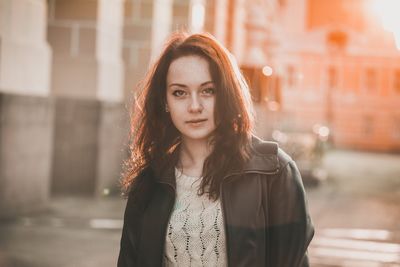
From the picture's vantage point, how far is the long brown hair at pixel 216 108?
9.37 feet

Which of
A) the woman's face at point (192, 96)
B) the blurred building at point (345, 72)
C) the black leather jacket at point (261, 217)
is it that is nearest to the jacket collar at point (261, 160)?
the black leather jacket at point (261, 217)

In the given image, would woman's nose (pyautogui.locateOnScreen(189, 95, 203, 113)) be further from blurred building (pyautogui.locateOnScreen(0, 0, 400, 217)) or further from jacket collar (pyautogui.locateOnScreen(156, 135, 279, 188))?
blurred building (pyautogui.locateOnScreen(0, 0, 400, 217))

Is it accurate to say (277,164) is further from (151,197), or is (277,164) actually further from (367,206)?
(367,206)

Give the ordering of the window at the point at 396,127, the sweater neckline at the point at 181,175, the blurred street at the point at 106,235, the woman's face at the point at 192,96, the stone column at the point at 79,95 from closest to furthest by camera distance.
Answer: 1. the woman's face at the point at 192,96
2. the sweater neckline at the point at 181,175
3. the blurred street at the point at 106,235
4. the stone column at the point at 79,95
5. the window at the point at 396,127

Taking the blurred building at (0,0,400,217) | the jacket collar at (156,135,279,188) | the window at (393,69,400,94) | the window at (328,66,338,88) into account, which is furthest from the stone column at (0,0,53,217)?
the window at (393,69,400,94)

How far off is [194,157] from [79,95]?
9.88 m

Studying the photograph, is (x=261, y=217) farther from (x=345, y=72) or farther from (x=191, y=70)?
(x=345, y=72)

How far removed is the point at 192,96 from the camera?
9.50 feet

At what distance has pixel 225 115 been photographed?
9.54 feet

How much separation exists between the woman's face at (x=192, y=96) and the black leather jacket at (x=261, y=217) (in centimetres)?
25

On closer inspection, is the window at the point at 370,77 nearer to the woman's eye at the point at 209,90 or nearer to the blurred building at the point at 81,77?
the blurred building at the point at 81,77

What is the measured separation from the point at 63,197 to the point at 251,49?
1301cm

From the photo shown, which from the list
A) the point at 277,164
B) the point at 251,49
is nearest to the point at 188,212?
the point at 277,164

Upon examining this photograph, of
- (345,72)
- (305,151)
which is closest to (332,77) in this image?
(345,72)
